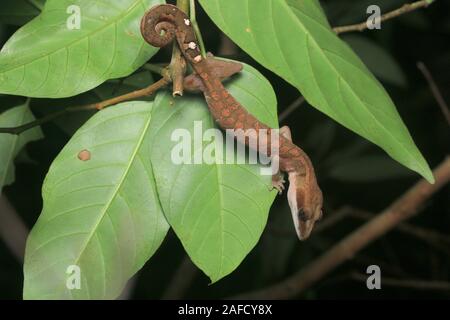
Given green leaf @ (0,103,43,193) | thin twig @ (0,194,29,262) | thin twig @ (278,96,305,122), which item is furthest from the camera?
thin twig @ (0,194,29,262)

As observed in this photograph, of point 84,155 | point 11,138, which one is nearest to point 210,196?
point 84,155

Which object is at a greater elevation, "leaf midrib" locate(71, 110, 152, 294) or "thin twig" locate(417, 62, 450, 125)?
"leaf midrib" locate(71, 110, 152, 294)

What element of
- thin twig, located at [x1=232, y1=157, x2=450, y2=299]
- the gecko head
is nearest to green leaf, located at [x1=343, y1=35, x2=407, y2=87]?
thin twig, located at [x1=232, y1=157, x2=450, y2=299]

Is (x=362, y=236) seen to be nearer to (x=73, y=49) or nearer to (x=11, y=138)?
(x=11, y=138)

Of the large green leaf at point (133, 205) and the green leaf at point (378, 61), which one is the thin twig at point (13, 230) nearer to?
the large green leaf at point (133, 205)

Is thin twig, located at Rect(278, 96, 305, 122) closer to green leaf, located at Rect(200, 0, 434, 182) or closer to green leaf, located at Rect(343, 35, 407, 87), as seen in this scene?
green leaf, located at Rect(343, 35, 407, 87)
